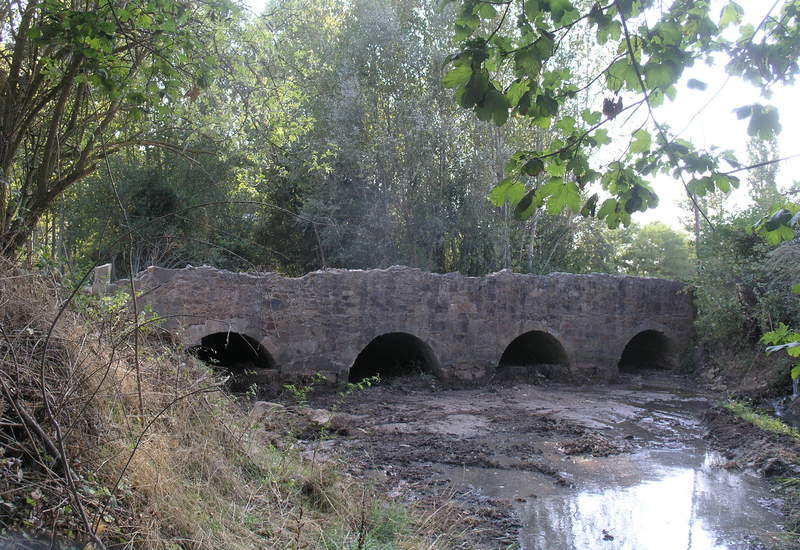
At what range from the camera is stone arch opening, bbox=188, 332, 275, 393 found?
32.7ft

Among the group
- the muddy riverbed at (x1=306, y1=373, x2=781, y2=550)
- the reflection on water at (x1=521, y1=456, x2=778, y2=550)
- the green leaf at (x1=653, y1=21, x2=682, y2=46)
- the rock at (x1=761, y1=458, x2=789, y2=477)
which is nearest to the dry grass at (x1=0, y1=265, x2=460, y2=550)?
the muddy riverbed at (x1=306, y1=373, x2=781, y2=550)

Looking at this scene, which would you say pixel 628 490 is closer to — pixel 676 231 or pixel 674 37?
pixel 674 37

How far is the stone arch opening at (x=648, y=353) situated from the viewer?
46.7 ft

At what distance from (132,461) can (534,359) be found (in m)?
11.1

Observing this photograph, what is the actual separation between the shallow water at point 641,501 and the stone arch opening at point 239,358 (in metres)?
4.01

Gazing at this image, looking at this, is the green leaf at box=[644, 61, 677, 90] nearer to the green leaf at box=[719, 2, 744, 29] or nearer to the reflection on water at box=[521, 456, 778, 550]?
the green leaf at box=[719, 2, 744, 29]

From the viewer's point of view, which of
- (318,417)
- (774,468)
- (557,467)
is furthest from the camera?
(318,417)

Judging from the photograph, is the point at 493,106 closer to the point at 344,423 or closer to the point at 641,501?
the point at 641,501

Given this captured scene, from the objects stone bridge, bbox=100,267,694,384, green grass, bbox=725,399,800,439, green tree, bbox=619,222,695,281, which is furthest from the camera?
green tree, bbox=619,222,695,281

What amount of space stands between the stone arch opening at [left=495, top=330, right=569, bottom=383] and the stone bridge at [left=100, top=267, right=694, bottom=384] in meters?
0.03

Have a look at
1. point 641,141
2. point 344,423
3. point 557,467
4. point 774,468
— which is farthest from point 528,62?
point 344,423

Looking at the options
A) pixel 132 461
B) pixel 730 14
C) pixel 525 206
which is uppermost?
pixel 730 14

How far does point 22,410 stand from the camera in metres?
3.07

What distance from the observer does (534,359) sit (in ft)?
45.7
